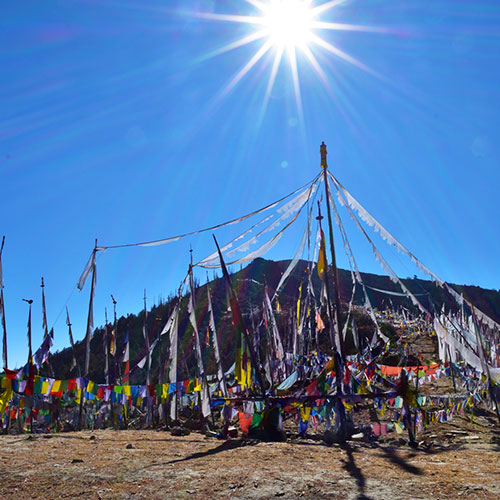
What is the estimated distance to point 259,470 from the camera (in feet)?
22.2

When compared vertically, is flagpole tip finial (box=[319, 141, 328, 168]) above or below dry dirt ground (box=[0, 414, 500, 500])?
above

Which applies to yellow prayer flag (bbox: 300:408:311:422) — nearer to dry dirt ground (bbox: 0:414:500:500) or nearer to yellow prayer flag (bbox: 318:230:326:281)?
dry dirt ground (bbox: 0:414:500:500)

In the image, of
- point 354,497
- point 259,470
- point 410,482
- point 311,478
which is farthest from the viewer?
point 259,470

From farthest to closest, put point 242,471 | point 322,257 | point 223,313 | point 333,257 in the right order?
point 223,313 < point 322,257 < point 333,257 < point 242,471

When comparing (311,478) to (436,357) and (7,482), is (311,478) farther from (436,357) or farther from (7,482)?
(436,357)

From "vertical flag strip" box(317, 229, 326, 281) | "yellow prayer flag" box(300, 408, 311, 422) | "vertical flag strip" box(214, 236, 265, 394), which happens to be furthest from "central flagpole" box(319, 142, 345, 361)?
"vertical flag strip" box(214, 236, 265, 394)

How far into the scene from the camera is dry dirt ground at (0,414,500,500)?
217 inches

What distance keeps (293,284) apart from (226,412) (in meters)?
67.3

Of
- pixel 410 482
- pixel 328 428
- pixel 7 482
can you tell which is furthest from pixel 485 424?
pixel 7 482

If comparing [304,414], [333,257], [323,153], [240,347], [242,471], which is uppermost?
[323,153]

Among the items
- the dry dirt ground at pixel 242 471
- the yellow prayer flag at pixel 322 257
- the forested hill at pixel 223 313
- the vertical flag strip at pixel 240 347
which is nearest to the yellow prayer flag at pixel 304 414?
the dry dirt ground at pixel 242 471

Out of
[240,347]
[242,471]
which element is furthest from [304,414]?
[242,471]

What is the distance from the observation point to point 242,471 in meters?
6.70

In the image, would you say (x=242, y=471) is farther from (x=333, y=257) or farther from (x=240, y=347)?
(x=333, y=257)
